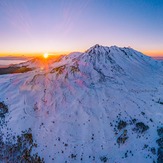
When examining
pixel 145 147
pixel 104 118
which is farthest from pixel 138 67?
pixel 145 147

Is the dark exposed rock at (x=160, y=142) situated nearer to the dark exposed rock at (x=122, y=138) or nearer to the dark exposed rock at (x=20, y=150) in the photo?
the dark exposed rock at (x=122, y=138)

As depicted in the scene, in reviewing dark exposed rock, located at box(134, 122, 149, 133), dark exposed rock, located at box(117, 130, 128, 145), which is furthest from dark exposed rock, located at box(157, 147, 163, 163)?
dark exposed rock, located at box(117, 130, 128, 145)

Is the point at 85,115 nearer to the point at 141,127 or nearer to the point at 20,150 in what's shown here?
the point at 141,127

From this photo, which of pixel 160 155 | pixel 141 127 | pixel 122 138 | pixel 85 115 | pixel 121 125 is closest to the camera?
pixel 160 155

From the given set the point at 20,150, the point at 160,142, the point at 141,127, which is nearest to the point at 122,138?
the point at 141,127

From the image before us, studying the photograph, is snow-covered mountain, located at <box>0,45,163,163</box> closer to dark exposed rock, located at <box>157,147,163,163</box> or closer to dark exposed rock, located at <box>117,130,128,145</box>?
dark exposed rock, located at <box>157,147,163,163</box>

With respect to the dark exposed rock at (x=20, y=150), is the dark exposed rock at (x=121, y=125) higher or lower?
higher

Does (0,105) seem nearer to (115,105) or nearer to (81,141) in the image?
(81,141)

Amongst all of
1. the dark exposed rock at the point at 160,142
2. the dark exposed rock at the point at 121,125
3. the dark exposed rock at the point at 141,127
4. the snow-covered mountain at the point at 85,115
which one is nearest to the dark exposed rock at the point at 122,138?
the snow-covered mountain at the point at 85,115
